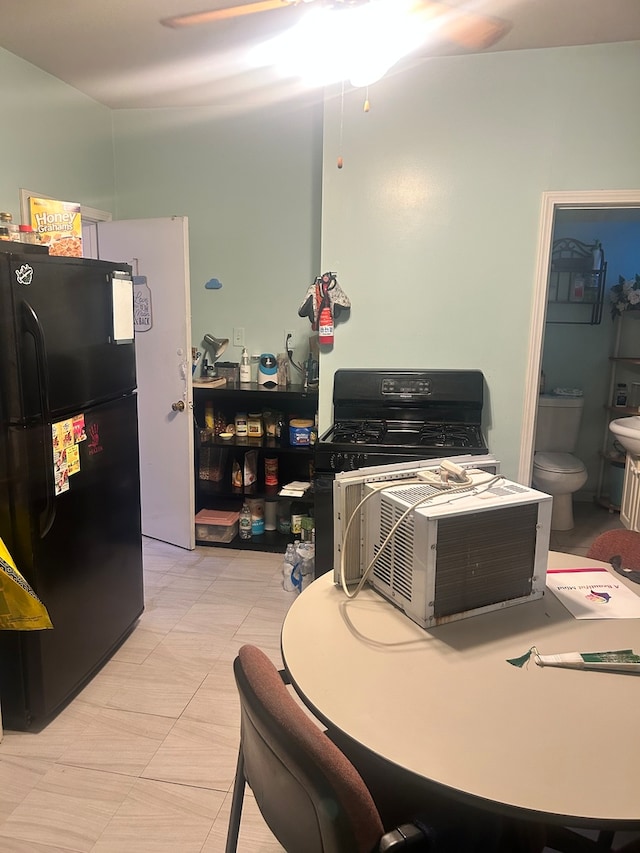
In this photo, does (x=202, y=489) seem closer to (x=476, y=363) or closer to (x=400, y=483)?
(x=476, y=363)

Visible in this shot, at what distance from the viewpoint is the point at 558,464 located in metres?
3.90

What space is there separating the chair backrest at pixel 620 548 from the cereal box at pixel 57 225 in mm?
2132

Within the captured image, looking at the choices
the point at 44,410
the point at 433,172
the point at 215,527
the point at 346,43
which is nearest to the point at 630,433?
the point at 433,172

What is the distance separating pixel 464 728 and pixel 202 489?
2.96 m

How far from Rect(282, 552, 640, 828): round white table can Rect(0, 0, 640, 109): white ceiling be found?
7.36 feet

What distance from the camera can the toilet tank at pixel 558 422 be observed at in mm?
4242

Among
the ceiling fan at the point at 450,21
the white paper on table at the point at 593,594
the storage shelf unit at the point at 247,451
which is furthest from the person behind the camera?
the storage shelf unit at the point at 247,451

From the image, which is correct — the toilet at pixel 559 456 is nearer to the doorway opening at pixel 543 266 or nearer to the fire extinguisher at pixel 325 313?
the doorway opening at pixel 543 266

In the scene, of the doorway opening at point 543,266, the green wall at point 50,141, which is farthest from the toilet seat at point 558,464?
the green wall at point 50,141

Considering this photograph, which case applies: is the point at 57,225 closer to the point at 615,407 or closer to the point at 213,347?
the point at 213,347

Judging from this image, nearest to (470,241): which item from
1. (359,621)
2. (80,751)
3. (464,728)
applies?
(359,621)

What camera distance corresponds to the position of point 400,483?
1474 millimetres

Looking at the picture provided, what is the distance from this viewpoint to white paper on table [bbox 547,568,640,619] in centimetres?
142

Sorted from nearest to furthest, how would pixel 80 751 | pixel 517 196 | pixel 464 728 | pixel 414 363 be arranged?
1. pixel 464 728
2. pixel 80 751
3. pixel 517 196
4. pixel 414 363
